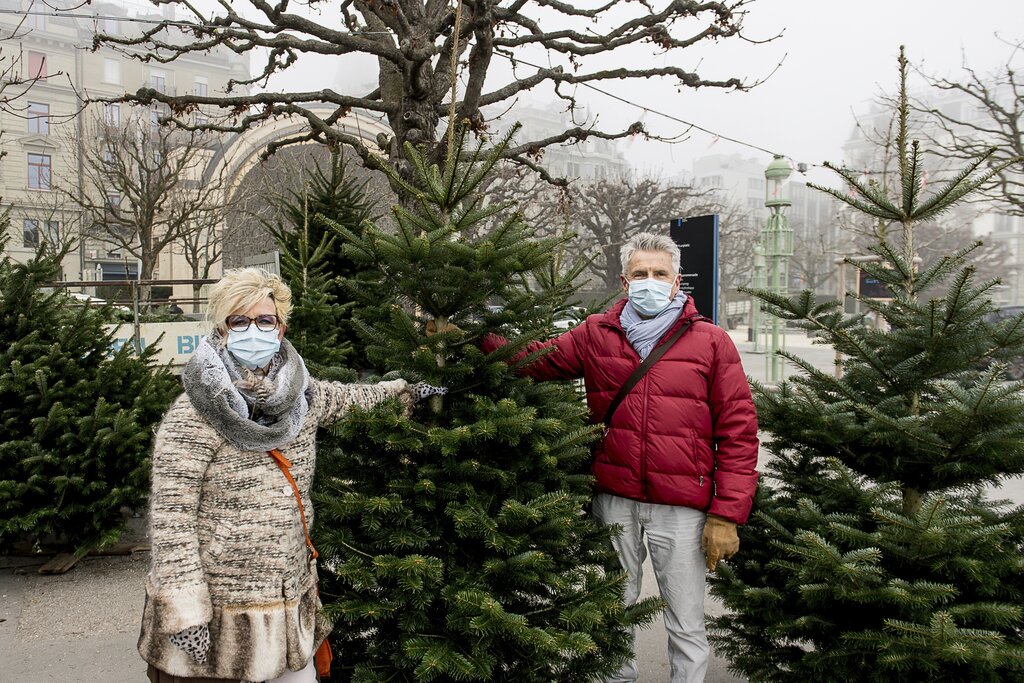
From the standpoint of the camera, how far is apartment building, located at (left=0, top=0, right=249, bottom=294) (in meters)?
23.9

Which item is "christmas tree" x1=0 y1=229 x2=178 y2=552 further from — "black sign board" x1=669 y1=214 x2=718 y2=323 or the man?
"black sign board" x1=669 y1=214 x2=718 y2=323

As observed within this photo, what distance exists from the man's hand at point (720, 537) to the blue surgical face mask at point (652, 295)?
3.09ft

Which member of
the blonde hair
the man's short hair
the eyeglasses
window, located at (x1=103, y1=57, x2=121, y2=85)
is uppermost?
window, located at (x1=103, y1=57, x2=121, y2=85)

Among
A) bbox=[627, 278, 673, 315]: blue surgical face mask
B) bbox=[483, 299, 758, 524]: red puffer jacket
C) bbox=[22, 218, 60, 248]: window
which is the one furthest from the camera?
bbox=[22, 218, 60, 248]: window

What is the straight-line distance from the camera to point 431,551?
8.87ft

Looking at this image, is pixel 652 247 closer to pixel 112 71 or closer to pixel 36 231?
pixel 36 231

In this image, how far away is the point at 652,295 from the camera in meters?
3.20

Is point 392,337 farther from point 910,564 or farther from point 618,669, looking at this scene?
point 910,564

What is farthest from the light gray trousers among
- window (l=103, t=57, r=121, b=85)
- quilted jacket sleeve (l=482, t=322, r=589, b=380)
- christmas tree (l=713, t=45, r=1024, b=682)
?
window (l=103, t=57, r=121, b=85)

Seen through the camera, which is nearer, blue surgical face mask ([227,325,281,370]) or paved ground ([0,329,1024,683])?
blue surgical face mask ([227,325,281,370])

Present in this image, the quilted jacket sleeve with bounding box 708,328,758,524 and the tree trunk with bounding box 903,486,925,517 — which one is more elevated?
the quilted jacket sleeve with bounding box 708,328,758,524

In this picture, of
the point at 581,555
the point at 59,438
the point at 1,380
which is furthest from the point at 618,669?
the point at 1,380

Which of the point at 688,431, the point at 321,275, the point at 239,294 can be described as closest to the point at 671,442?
the point at 688,431

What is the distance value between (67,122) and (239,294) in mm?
26017
